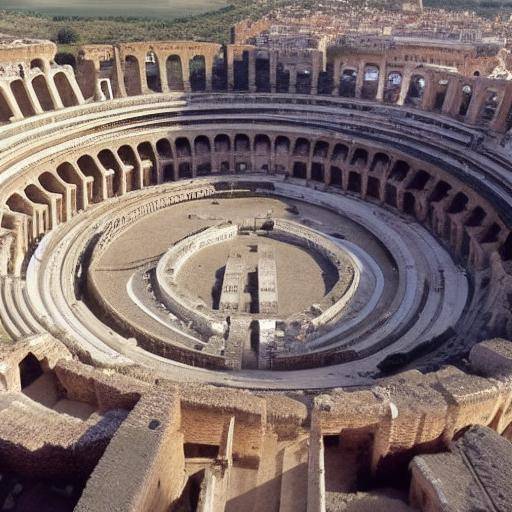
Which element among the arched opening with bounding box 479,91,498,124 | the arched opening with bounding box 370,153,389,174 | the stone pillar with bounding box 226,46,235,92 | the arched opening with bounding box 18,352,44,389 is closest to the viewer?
the arched opening with bounding box 18,352,44,389

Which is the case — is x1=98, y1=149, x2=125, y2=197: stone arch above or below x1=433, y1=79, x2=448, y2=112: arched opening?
below

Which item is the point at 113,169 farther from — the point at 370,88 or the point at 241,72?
the point at 370,88

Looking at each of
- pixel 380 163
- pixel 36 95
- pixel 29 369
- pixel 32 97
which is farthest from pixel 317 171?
pixel 29 369

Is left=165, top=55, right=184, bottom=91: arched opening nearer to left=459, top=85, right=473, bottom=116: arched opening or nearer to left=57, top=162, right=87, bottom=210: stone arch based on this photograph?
left=57, top=162, right=87, bottom=210: stone arch

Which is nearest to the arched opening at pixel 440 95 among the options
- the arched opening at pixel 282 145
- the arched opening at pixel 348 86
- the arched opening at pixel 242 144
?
the arched opening at pixel 348 86

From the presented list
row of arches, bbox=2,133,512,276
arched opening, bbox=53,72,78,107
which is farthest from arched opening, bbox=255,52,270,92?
arched opening, bbox=53,72,78,107

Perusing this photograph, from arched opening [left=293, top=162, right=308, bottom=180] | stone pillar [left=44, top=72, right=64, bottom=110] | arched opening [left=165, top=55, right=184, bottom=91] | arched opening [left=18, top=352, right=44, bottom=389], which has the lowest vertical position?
arched opening [left=293, top=162, right=308, bottom=180]

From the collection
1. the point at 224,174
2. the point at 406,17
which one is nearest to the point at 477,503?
the point at 224,174
